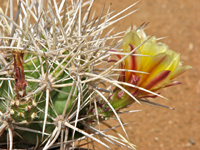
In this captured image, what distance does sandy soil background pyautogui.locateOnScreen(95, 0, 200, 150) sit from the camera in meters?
2.24

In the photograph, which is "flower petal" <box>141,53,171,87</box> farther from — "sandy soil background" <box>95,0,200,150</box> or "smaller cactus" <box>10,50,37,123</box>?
"sandy soil background" <box>95,0,200,150</box>

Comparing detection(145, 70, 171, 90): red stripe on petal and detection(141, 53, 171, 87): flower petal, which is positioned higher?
detection(141, 53, 171, 87): flower petal

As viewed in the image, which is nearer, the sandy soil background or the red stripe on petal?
the red stripe on petal

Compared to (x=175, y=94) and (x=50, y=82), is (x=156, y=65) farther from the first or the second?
(x=175, y=94)

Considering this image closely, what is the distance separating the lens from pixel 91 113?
→ 2.71ft

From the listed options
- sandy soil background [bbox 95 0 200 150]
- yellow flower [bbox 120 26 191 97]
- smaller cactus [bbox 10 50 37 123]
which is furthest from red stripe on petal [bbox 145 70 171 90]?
sandy soil background [bbox 95 0 200 150]

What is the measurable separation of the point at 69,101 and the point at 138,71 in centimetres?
21

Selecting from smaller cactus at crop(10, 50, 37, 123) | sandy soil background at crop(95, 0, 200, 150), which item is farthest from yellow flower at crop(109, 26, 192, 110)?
sandy soil background at crop(95, 0, 200, 150)

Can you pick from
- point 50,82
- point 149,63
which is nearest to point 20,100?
point 50,82

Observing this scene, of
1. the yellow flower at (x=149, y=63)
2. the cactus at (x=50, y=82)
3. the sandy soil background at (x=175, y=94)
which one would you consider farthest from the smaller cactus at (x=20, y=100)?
the sandy soil background at (x=175, y=94)

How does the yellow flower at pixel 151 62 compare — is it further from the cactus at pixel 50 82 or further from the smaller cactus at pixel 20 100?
the smaller cactus at pixel 20 100

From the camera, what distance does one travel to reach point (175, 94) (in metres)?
2.54

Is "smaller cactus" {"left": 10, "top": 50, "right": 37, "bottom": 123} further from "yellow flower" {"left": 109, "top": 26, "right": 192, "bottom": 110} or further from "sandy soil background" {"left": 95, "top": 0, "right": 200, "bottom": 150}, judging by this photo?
"sandy soil background" {"left": 95, "top": 0, "right": 200, "bottom": 150}

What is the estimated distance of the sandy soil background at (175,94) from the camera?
224cm
